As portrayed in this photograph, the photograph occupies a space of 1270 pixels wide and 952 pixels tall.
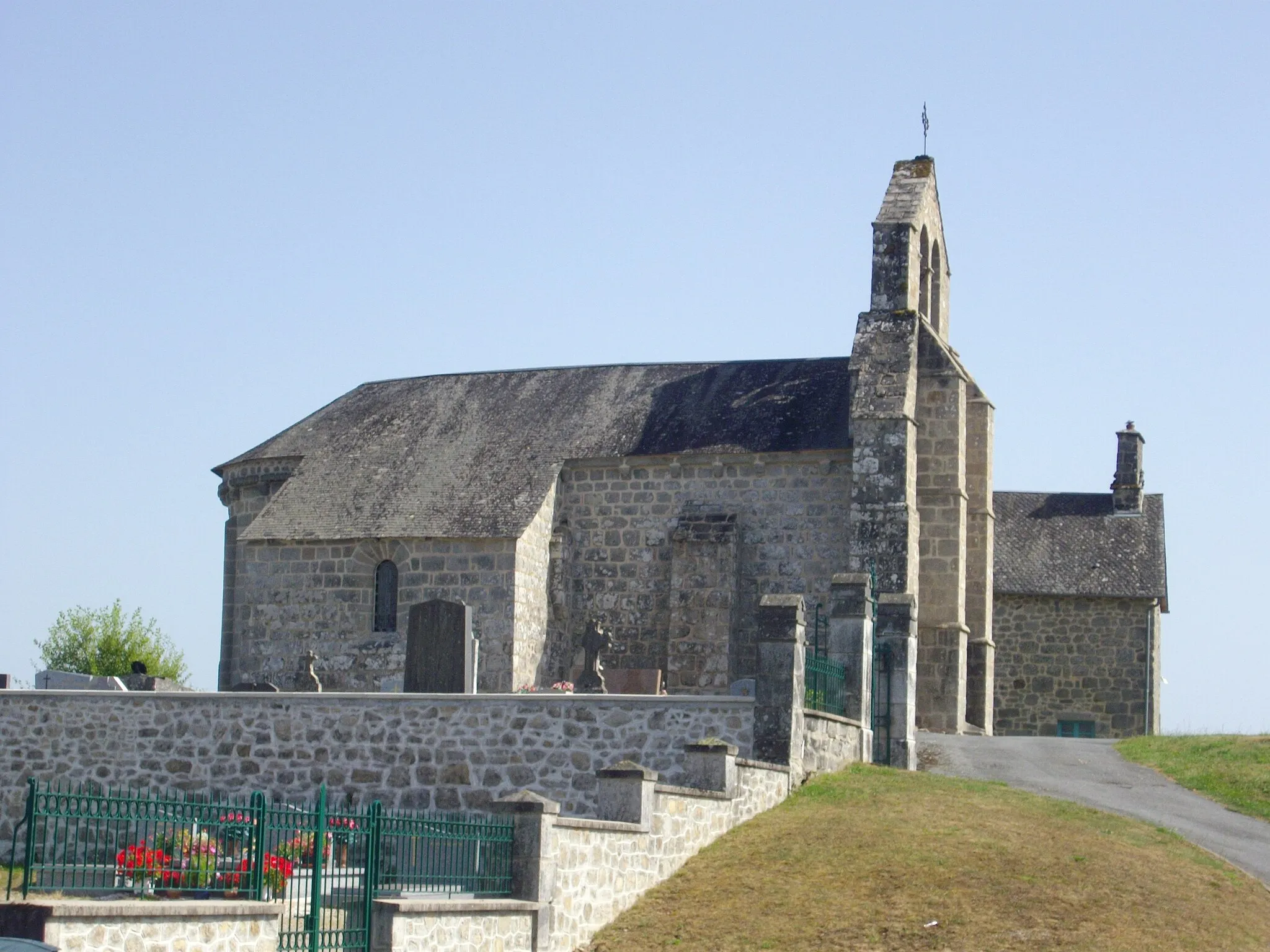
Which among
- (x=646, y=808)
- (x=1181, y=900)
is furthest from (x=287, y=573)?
(x=1181, y=900)

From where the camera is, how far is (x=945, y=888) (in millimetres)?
16969

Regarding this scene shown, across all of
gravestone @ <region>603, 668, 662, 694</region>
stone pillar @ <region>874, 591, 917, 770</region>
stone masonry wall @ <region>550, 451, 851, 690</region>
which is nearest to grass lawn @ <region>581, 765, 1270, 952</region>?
stone pillar @ <region>874, 591, 917, 770</region>

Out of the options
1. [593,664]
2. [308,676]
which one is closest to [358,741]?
[593,664]

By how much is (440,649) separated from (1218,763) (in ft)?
36.0

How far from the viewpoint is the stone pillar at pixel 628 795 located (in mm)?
18188

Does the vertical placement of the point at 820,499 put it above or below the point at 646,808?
above

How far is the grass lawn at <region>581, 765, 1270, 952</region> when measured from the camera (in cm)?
1597

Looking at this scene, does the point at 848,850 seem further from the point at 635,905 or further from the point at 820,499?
the point at 820,499

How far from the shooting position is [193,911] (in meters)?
Answer: 13.9

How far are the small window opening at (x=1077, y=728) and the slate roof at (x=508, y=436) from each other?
10.6 m

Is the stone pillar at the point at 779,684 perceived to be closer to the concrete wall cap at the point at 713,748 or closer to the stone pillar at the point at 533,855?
the concrete wall cap at the point at 713,748

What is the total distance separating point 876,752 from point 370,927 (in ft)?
32.1

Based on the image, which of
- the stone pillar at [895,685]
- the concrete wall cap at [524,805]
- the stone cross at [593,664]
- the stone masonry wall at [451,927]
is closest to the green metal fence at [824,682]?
the stone pillar at [895,685]

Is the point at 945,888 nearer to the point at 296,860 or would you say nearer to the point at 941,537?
the point at 296,860
